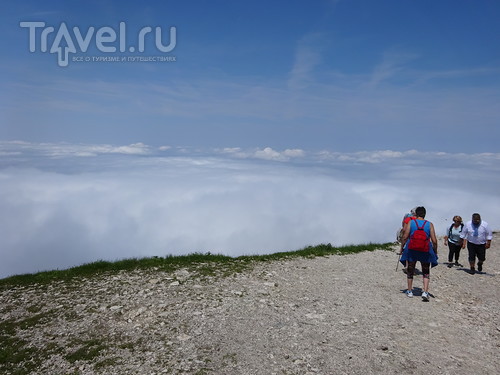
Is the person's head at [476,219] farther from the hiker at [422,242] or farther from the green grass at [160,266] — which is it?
the green grass at [160,266]

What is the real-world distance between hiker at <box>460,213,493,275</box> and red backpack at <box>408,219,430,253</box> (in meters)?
5.46

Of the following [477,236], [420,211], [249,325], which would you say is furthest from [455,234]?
[249,325]

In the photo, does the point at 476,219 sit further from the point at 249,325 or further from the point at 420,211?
the point at 249,325

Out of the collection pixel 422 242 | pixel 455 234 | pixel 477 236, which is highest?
pixel 422 242

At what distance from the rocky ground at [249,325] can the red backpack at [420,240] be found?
172 centimetres

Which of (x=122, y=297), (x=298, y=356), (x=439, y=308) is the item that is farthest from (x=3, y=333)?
(x=439, y=308)

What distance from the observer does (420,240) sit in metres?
10.7

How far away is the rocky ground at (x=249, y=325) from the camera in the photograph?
288 inches

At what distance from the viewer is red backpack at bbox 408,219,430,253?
1061 centimetres

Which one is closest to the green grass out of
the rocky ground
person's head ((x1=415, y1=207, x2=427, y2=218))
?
the rocky ground

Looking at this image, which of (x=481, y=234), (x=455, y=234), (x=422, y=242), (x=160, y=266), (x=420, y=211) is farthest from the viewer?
(x=455, y=234)

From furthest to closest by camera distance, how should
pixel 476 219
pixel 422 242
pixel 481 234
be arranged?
pixel 481 234 < pixel 476 219 < pixel 422 242

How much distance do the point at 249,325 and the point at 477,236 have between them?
1120 centimetres

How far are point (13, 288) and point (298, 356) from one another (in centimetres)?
978
